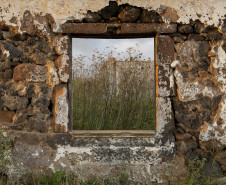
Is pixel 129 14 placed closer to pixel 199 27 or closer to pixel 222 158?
pixel 199 27

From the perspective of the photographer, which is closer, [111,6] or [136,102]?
[111,6]

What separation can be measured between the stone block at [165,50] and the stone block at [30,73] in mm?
1462

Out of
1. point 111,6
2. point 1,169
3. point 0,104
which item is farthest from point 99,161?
point 111,6

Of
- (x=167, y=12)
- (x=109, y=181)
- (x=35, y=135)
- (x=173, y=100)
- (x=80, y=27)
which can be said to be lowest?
(x=109, y=181)

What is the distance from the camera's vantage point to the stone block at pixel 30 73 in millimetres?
3367

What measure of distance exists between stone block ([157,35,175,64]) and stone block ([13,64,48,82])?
1.46 metres

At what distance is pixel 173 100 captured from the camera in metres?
3.44

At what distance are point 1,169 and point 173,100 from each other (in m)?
2.32

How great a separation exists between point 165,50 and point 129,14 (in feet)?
2.12

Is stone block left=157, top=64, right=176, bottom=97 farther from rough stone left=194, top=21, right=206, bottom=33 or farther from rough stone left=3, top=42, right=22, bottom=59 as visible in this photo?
rough stone left=3, top=42, right=22, bottom=59

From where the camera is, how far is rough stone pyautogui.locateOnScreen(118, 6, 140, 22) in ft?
11.0

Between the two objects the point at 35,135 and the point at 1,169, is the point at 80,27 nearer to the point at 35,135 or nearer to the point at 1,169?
the point at 35,135

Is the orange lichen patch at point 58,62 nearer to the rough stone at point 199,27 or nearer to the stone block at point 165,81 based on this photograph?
the stone block at point 165,81

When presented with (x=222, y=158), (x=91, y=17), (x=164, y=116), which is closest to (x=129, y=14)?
(x=91, y=17)
